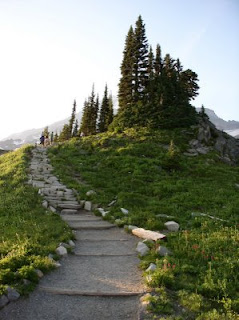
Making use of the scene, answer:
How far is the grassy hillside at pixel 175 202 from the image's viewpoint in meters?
6.86

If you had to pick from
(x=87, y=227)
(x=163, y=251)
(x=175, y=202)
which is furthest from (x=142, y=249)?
(x=175, y=202)

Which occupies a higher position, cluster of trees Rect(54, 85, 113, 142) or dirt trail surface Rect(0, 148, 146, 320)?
cluster of trees Rect(54, 85, 113, 142)

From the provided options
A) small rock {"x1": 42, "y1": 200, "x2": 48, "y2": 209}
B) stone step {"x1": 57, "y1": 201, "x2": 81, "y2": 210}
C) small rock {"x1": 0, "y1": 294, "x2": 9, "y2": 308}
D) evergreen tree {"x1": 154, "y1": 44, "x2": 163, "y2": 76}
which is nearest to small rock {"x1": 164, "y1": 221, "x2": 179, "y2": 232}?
stone step {"x1": 57, "y1": 201, "x2": 81, "y2": 210}

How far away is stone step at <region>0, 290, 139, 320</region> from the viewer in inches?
248

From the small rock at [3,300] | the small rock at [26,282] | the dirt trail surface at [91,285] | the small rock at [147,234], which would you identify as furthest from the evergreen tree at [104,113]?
the small rock at [3,300]

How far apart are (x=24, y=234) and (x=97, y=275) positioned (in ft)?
12.0

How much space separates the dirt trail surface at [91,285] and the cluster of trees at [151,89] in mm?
30269

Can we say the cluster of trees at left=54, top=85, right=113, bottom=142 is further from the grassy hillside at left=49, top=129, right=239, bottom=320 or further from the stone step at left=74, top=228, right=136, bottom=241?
the stone step at left=74, top=228, right=136, bottom=241

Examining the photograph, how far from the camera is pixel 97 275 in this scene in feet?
27.7

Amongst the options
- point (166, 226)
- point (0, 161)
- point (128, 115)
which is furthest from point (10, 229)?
point (128, 115)

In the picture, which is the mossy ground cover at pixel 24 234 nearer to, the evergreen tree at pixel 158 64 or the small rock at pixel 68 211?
the small rock at pixel 68 211

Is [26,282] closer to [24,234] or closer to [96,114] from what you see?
[24,234]

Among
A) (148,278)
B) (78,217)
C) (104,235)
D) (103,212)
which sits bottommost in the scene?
(104,235)

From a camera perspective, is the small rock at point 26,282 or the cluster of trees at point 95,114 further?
the cluster of trees at point 95,114
